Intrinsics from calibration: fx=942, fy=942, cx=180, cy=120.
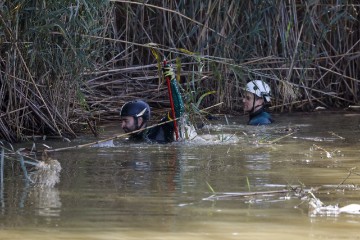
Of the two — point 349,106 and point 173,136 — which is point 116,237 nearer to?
point 173,136

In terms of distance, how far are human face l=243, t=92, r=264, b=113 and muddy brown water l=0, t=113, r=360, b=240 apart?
6.97ft

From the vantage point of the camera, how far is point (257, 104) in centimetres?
1174

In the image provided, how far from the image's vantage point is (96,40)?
958cm

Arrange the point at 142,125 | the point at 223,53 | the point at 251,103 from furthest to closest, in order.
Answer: the point at 223,53
the point at 251,103
the point at 142,125

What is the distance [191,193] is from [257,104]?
235 inches

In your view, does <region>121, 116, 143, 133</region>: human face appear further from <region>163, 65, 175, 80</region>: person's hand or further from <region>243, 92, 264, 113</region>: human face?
<region>243, 92, 264, 113</region>: human face

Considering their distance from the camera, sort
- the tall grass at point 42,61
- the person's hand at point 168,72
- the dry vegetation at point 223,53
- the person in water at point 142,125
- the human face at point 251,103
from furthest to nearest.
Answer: the human face at point 251,103
the dry vegetation at point 223,53
the person in water at point 142,125
the person's hand at point 168,72
the tall grass at point 42,61

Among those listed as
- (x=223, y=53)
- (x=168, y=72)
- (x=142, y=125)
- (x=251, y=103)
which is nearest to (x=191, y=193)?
(x=168, y=72)

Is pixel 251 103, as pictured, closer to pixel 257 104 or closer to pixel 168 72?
pixel 257 104

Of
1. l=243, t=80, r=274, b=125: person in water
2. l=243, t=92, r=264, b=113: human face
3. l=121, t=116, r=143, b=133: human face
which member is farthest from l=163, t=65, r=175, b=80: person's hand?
l=243, t=92, r=264, b=113: human face

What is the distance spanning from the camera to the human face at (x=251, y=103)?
458 inches

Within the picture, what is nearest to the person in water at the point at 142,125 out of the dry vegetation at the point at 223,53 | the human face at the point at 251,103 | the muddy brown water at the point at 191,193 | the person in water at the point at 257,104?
the muddy brown water at the point at 191,193

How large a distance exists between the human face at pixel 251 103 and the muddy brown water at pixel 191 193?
213 centimetres

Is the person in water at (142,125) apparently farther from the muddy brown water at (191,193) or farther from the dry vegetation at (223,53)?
the dry vegetation at (223,53)
